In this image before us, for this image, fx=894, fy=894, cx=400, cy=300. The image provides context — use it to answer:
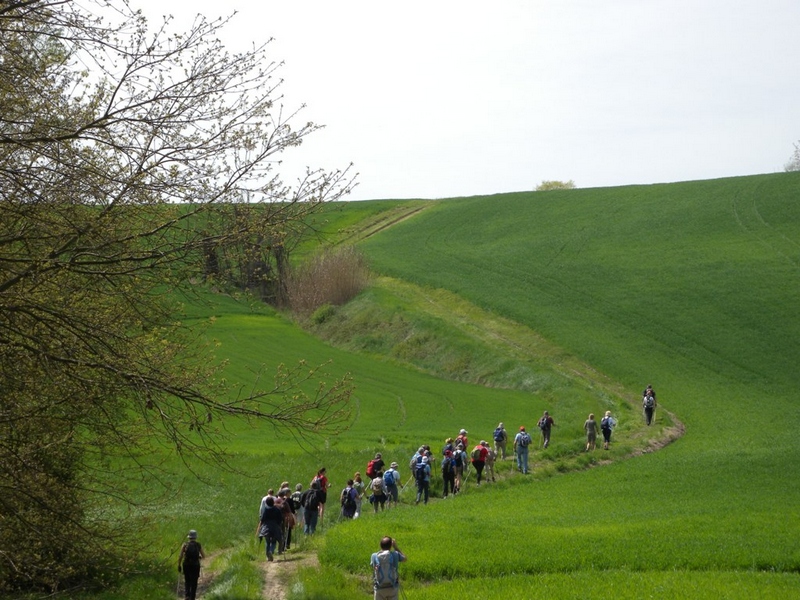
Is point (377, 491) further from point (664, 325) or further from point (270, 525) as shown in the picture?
point (664, 325)

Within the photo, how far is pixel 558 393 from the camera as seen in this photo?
4744 cm

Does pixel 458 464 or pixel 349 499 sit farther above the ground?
pixel 349 499

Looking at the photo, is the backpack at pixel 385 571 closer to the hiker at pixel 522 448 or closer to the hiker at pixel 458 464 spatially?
the hiker at pixel 458 464

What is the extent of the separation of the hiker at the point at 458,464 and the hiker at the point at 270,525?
964 centimetres

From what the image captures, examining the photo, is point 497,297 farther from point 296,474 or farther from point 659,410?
point 296,474

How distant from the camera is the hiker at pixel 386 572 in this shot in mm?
14242

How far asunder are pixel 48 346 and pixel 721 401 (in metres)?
39.7

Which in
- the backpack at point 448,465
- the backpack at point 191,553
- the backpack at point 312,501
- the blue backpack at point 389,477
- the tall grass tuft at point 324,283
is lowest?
the backpack at point 448,465

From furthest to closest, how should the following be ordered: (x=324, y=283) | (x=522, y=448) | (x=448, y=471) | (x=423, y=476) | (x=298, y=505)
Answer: (x=324, y=283) < (x=522, y=448) < (x=448, y=471) < (x=423, y=476) < (x=298, y=505)

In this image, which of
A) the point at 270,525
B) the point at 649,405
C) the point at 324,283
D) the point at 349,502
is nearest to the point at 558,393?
the point at 649,405

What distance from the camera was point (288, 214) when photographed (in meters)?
11.3

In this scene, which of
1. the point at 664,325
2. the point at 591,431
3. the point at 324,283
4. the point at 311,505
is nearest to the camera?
the point at 311,505

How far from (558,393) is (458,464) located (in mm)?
19708

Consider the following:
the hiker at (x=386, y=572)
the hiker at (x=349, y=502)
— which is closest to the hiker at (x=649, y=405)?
the hiker at (x=349, y=502)
